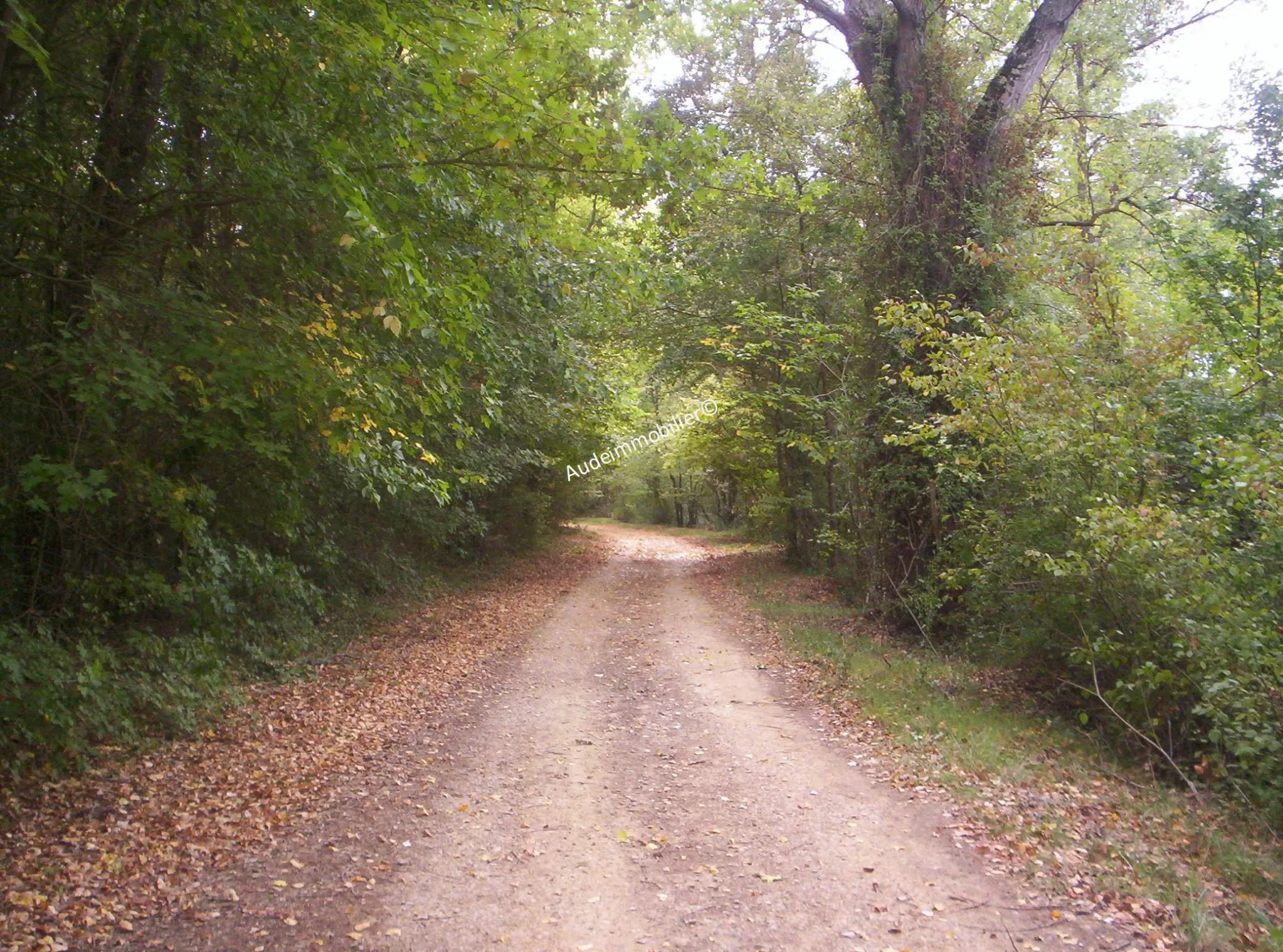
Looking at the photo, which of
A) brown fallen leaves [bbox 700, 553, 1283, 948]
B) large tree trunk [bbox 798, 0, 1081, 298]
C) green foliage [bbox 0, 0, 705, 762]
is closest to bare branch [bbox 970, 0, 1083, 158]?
large tree trunk [bbox 798, 0, 1081, 298]

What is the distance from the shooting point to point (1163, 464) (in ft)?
27.3

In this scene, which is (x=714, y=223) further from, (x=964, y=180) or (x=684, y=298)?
(x=964, y=180)

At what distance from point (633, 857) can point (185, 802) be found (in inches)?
128

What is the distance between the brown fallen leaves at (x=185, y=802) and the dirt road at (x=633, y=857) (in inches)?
14.6

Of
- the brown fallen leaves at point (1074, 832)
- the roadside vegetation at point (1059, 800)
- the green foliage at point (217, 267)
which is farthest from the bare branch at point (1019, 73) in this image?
the brown fallen leaves at point (1074, 832)

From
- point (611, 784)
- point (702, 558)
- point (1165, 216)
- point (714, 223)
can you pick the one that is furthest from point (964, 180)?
point (702, 558)

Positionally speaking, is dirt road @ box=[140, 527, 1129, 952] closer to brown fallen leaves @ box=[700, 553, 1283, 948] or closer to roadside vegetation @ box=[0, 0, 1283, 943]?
brown fallen leaves @ box=[700, 553, 1283, 948]

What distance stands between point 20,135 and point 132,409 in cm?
231

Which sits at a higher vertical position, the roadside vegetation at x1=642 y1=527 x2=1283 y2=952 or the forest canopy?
the forest canopy

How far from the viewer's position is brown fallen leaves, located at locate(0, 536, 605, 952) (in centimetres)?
462

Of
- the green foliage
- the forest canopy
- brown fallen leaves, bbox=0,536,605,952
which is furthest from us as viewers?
the forest canopy

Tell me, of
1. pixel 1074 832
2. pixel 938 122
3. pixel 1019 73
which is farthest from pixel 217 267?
pixel 1019 73

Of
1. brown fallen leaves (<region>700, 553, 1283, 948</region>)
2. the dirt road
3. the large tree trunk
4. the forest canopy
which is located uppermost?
the large tree trunk

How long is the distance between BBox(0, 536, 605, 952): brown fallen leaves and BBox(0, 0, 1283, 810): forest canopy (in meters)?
0.58
